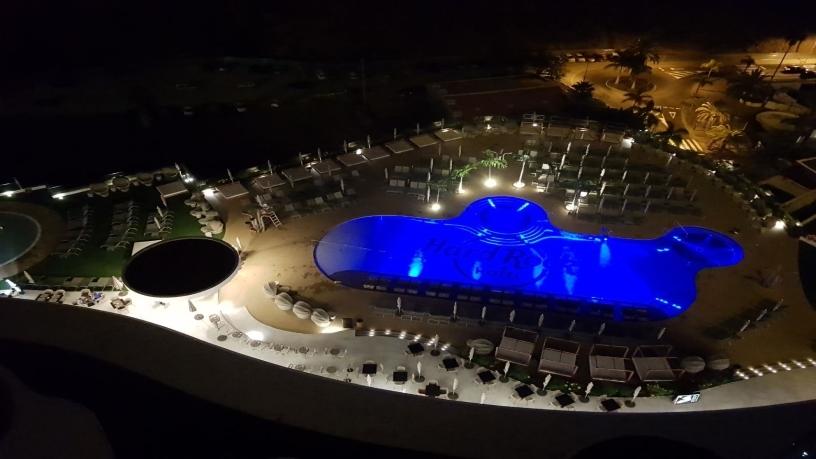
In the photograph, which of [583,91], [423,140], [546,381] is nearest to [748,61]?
[583,91]

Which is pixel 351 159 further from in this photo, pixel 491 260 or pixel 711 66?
pixel 711 66

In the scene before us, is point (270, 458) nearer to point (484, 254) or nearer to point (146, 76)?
point (484, 254)

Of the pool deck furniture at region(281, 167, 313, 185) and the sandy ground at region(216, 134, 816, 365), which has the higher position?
the pool deck furniture at region(281, 167, 313, 185)

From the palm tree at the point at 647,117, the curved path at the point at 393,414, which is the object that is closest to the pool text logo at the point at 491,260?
the curved path at the point at 393,414

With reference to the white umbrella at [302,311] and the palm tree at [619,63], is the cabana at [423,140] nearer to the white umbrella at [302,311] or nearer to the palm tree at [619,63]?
the white umbrella at [302,311]

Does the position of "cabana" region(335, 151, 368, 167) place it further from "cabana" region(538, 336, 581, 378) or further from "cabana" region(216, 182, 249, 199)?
"cabana" region(538, 336, 581, 378)

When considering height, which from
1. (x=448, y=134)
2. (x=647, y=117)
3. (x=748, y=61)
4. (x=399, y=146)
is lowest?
(x=399, y=146)

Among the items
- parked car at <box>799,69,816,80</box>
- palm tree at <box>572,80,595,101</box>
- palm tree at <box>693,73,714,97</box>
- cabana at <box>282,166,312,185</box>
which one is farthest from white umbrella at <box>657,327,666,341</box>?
parked car at <box>799,69,816,80</box>
